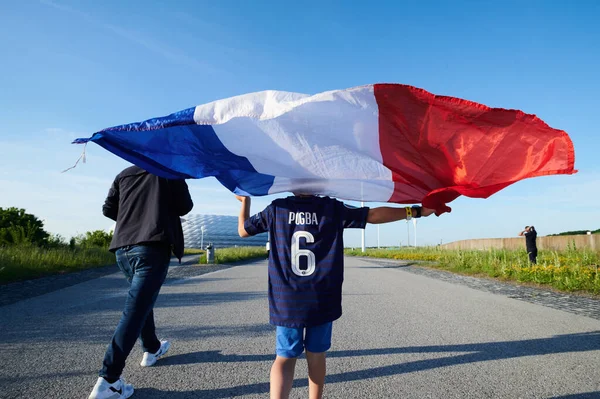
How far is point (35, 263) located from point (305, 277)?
15061 mm

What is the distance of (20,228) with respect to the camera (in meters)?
19.2

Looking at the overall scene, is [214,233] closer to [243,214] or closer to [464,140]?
[243,214]

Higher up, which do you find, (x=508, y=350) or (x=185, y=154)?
(x=185, y=154)

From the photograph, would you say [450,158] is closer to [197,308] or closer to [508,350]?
[508,350]

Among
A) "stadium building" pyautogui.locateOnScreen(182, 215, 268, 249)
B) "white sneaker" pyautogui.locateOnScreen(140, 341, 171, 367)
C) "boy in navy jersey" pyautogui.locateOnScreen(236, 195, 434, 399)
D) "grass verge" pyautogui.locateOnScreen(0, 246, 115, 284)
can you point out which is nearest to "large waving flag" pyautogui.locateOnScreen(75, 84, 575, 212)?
"boy in navy jersey" pyautogui.locateOnScreen(236, 195, 434, 399)

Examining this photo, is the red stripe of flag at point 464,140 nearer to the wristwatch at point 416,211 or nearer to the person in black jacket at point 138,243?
the wristwatch at point 416,211

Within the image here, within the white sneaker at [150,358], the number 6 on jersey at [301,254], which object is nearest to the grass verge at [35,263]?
the white sneaker at [150,358]

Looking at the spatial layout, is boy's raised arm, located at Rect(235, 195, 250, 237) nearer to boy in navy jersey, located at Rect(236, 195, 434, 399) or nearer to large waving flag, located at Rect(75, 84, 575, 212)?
boy in navy jersey, located at Rect(236, 195, 434, 399)

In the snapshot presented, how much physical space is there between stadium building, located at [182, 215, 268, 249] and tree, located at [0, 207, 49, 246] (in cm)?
7885

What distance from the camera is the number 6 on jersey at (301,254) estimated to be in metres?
2.64

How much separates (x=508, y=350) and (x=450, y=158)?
2718 mm

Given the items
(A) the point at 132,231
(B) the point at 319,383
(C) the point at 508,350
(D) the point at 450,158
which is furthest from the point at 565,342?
(A) the point at 132,231

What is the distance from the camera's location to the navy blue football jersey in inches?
101

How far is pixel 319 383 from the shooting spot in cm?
263
